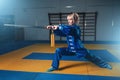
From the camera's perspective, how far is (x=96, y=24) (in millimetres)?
10898

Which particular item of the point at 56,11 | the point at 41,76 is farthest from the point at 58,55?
the point at 56,11

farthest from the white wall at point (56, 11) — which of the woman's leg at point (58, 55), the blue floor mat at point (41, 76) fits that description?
the blue floor mat at point (41, 76)

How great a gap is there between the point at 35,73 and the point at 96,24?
828 cm

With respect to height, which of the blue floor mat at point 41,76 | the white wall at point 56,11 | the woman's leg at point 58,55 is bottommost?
the blue floor mat at point 41,76

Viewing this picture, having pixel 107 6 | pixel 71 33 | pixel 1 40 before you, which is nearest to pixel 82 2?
pixel 107 6

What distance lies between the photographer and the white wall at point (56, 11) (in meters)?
10.7

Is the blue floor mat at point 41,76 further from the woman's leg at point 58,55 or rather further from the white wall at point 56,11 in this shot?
the white wall at point 56,11

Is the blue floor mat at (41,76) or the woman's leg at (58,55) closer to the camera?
the blue floor mat at (41,76)

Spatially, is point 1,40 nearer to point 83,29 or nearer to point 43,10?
point 43,10

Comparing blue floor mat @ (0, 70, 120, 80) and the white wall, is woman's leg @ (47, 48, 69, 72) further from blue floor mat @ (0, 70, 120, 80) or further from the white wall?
the white wall

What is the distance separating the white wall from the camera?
10.7 m

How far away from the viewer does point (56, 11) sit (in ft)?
36.9

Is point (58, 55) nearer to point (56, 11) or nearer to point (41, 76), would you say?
point (41, 76)

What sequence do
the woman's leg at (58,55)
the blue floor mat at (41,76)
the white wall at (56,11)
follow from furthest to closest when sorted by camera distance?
the white wall at (56,11)
the woman's leg at (58,55)
the blue floor mat at (41,76)
